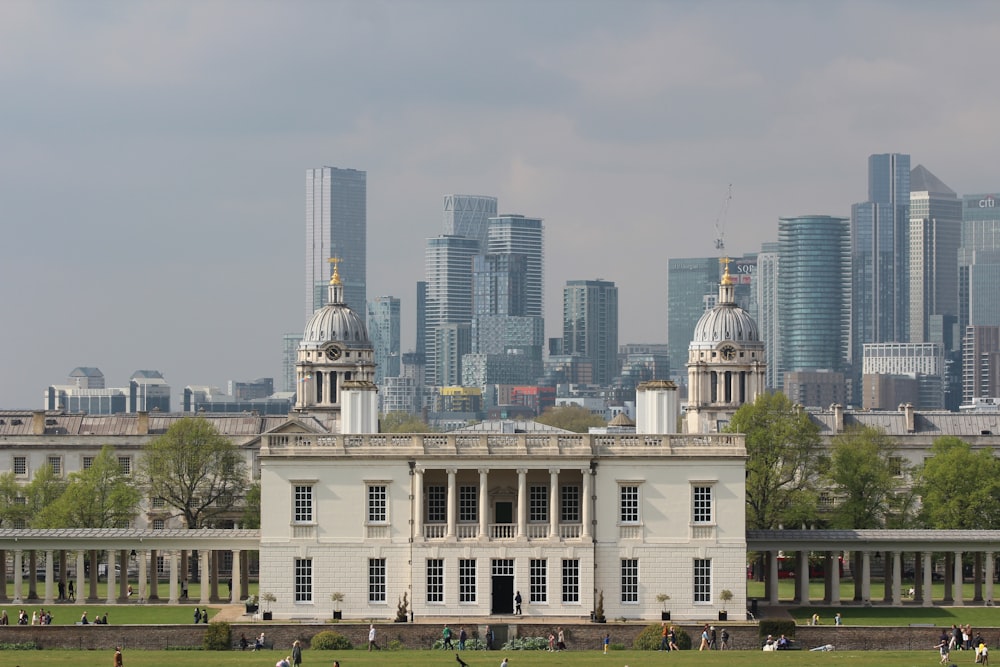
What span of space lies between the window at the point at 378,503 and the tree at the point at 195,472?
3735cm

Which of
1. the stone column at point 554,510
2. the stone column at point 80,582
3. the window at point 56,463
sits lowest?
the stone column at point 80,582

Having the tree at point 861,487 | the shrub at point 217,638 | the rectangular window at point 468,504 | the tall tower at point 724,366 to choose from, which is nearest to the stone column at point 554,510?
the rectangular window at point 468,504

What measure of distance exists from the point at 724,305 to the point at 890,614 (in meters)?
81.5

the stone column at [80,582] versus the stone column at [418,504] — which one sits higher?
the stone column at [418,504]

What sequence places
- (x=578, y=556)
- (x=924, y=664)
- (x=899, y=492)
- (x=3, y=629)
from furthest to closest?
(x=899, y=492)
(x=578, y=556)
(x=3, y=629)
(x=924, y=664)

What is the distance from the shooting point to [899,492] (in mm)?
130875

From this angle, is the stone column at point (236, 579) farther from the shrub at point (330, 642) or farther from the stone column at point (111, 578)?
the shrub at point (330, 642)

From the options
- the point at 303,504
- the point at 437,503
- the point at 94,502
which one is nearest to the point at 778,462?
the point at 437,503

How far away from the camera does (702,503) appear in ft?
297

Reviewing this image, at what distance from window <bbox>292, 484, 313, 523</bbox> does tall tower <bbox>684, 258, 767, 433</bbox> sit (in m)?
81.1

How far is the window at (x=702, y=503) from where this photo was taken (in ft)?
297

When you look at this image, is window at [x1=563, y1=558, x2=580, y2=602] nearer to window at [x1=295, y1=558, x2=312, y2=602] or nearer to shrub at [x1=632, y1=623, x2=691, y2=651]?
shrub at [x1=632, y1=623, x2=691, y2=651]

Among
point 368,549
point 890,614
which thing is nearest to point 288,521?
point 368,549

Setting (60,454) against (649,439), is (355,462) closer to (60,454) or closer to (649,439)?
(649,439)
